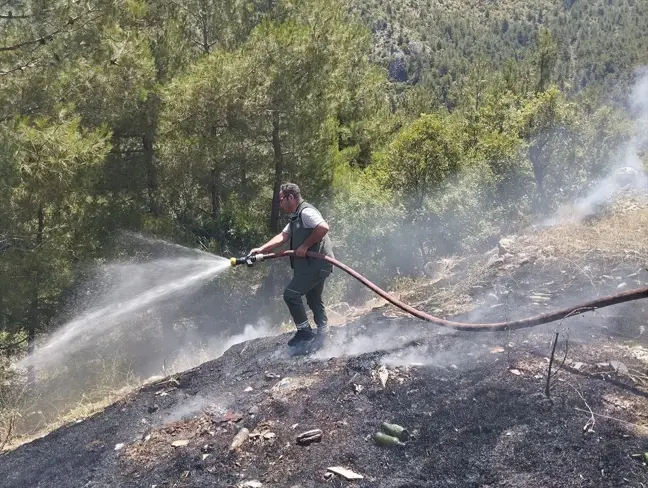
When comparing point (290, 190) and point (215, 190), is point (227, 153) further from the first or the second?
point (290, 190)

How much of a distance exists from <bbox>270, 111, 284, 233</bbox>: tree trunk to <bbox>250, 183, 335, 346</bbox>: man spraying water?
22.3 feet

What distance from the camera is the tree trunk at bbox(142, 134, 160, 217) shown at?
1220cm

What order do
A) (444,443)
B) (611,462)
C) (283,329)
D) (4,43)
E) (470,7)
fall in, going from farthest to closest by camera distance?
(470,7) < (283,329) < (4,43) < (444,443) < (611,462)

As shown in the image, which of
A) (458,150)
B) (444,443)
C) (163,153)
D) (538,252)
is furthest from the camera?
(458,150)

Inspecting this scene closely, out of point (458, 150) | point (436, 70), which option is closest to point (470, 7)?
point (436, 70)

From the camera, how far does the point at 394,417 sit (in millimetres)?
4125

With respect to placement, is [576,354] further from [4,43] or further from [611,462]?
[4,43]

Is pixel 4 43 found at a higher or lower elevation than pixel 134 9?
lower

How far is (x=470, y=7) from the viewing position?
394ft

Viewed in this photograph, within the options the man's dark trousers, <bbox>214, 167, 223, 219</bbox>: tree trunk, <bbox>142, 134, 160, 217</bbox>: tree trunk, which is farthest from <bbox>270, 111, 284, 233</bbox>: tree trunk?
the man's dark trousers

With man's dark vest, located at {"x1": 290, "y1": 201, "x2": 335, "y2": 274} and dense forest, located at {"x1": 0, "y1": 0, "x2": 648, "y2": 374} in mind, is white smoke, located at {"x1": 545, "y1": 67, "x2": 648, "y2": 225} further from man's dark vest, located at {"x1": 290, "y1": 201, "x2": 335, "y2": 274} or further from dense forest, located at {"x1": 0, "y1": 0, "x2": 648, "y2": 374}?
man's dark vest, located at {"x1": 290, "y1": 201, "x2": 335, "y2": 274}

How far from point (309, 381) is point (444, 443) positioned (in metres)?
Result: 1.63

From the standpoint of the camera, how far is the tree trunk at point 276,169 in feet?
40.5

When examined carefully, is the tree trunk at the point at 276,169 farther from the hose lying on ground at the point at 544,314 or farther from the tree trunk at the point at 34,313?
the hose lying on ground at the point at 544,314
